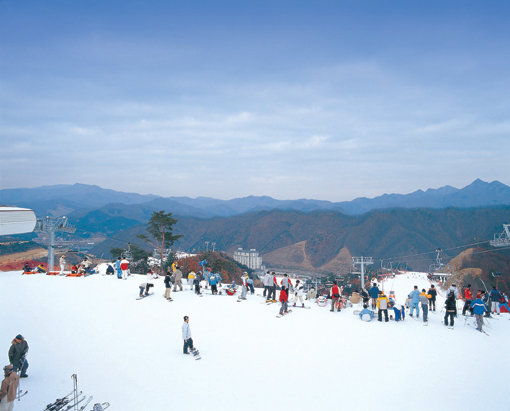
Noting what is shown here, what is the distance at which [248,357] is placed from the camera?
10.1 m

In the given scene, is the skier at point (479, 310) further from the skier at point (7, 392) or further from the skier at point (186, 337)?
the skier at point (7, 392)

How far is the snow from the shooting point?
8125 millimetres

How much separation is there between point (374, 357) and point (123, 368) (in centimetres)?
727

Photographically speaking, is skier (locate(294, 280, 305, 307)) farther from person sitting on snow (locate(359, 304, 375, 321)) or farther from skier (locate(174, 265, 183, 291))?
skier (locate(174, 265, 183, 291))

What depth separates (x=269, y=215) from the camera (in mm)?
199000

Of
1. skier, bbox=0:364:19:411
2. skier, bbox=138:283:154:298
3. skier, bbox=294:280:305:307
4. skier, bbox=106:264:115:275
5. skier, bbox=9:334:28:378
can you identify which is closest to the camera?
skier, bbox=0:364:19:411

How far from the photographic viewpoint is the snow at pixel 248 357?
26.7ft

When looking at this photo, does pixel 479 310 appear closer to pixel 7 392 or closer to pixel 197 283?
pixel 197 283

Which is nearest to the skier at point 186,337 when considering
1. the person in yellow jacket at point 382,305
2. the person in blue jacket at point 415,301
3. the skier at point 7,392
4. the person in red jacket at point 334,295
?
the skier at point 7,392

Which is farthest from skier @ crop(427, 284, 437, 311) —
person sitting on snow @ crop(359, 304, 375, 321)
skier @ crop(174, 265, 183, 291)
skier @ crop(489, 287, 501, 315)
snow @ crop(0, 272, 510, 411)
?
skier @ crop(174, 265, 183, 291)

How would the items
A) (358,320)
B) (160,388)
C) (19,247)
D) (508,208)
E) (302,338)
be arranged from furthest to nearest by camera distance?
(508,208)
(19,247)
(358,320)
(302,338)
(160,388)

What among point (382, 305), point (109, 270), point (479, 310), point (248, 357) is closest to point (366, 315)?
point (382, 305)

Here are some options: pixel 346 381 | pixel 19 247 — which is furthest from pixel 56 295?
A: pixel 19 247

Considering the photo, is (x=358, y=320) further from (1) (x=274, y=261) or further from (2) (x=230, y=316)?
(1) (x=274, y=261)
